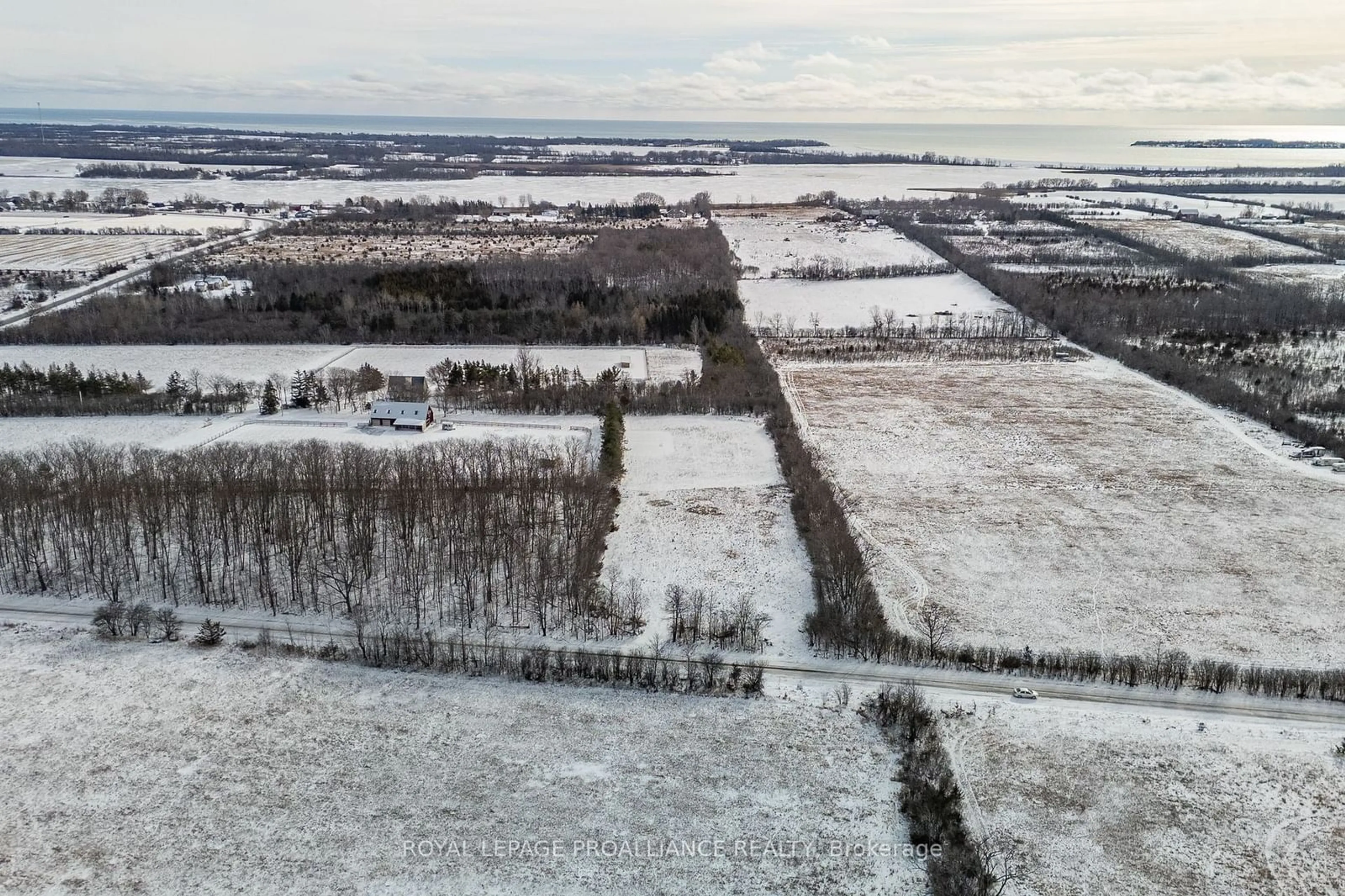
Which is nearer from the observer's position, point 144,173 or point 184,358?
point 184,358

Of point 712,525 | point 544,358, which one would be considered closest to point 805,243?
point 544,358

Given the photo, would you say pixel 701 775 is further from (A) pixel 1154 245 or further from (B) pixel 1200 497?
(A) pixel 1154 245

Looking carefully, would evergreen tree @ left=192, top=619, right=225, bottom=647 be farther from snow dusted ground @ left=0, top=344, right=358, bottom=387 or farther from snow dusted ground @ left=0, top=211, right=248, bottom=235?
snow dusted ground @ left=0, top=211, right=248, bottom=235

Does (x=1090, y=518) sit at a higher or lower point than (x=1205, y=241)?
lower

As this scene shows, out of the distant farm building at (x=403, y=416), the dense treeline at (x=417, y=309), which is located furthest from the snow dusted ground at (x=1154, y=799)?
the dense treeline at (x=417, y=309)

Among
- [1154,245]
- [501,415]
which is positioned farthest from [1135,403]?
[1154,245]

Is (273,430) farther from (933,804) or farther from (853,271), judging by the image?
(853,271)
